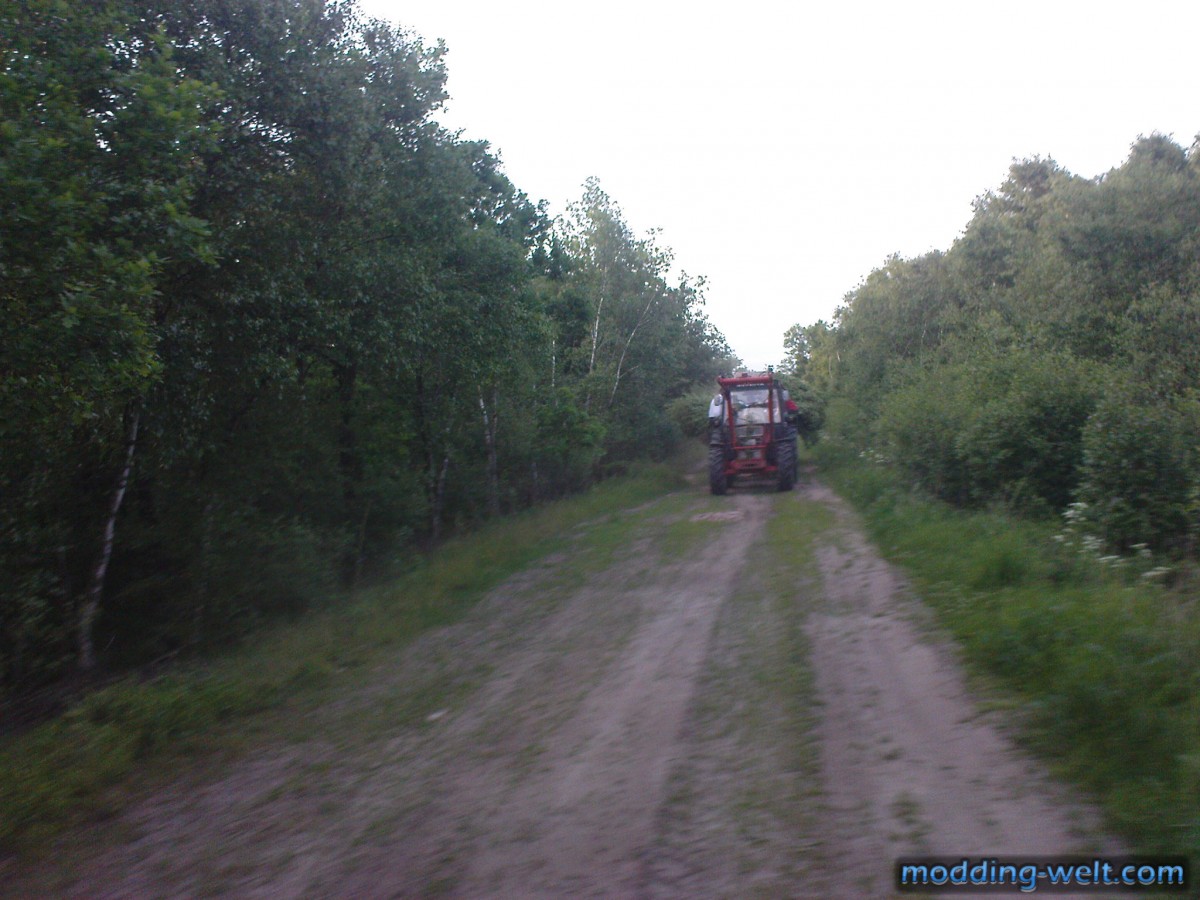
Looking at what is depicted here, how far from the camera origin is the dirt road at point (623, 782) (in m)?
4.30

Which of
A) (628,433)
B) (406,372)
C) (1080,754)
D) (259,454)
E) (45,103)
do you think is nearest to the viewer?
(1080,754)

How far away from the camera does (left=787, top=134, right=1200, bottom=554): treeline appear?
10547 mm

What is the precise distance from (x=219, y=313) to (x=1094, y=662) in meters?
9.60

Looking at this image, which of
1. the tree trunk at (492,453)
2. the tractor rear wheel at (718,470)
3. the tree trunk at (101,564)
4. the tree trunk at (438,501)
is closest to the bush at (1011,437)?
the tractor rear wheel at (718,470)

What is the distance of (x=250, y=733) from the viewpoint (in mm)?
6852

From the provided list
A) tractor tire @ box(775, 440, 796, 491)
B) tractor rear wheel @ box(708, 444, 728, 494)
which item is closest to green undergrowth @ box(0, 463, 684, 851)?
tractor rear wheel @ box(708, 444, 728, 494)

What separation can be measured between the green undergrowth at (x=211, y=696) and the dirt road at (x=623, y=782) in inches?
14.1

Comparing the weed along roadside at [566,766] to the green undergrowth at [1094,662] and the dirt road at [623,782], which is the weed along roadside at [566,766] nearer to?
the dirt road at [623,782]

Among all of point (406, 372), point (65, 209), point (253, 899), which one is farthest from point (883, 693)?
point (406, 372)

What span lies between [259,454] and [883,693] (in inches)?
356

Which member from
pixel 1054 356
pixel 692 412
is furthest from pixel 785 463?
pixel 692 412

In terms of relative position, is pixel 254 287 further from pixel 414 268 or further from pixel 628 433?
pixel 628 433

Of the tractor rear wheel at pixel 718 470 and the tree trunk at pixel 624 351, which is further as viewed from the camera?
the tree trunk at pixel 624 351

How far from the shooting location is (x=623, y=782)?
524 cm
